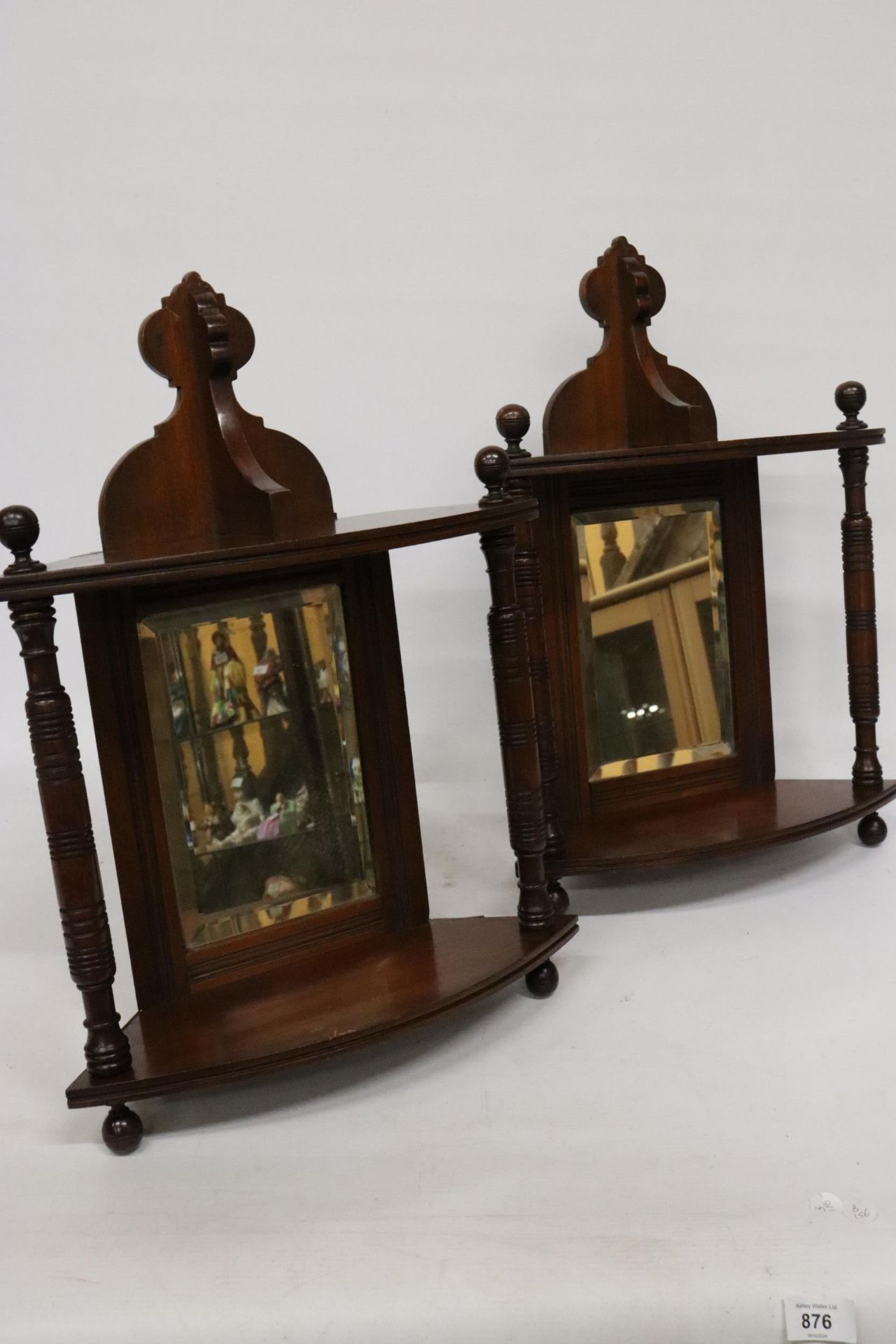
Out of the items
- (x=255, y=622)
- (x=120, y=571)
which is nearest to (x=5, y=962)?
(x=255, y=622)

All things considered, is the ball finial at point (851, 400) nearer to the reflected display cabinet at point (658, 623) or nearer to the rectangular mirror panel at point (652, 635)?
the reflected display cabinet at point (658, 623)

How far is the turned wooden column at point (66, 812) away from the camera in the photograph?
2342 millimetres

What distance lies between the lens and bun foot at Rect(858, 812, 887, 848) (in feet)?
12.1

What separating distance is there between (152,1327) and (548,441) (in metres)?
2.31

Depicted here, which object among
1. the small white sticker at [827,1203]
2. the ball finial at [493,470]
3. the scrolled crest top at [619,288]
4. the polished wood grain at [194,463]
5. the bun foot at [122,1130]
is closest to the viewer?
the small white sticker at [827,1203]

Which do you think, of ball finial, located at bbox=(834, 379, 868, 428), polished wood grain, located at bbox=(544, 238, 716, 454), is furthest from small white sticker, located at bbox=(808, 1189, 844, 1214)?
ball finial, located at bbox=(834, 379, 868, 428)

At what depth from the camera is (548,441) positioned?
3504 mm

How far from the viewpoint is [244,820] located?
282cm

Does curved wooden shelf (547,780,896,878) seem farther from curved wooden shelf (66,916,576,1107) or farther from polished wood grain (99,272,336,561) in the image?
polished wood grain (99,272,336,561)

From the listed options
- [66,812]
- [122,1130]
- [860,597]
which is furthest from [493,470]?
[122,1130]

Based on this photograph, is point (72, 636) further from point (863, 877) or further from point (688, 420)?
point (863, 877)

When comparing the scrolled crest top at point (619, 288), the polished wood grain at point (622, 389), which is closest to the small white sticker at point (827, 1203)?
the polished wood grain at point (622, 389)

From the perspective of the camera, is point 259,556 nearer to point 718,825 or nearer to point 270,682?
point 270,682

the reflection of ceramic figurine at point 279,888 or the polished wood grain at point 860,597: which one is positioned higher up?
the polished wood grain at point 860,597
